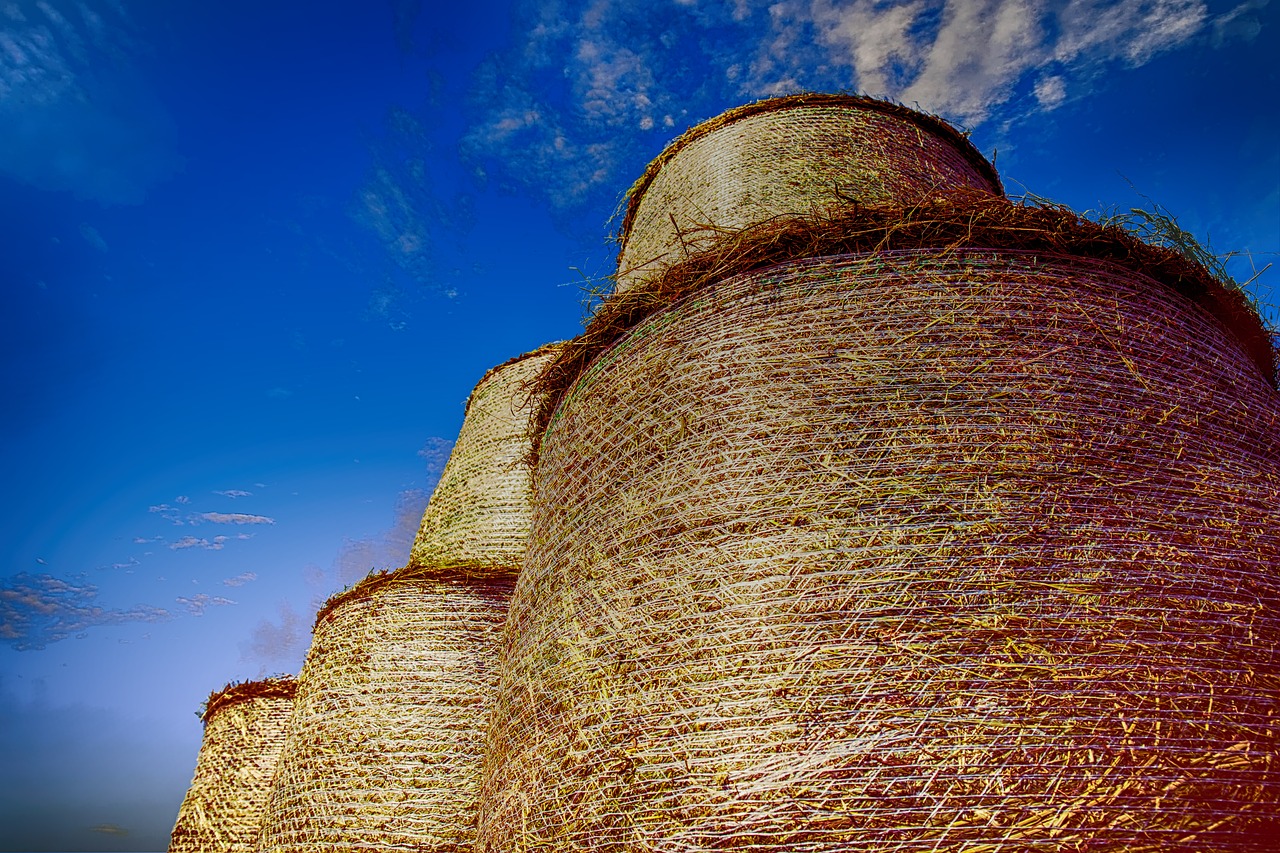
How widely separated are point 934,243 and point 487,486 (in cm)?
319

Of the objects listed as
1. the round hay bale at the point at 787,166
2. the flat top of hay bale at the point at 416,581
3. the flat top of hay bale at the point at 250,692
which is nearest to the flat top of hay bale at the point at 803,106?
the round hay bale at the point at 787,166

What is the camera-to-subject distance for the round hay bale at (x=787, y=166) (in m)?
3.30

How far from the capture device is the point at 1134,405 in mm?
2061

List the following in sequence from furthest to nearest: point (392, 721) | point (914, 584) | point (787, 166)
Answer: point (787, 166) → point (392, 721) → point (914, 584)

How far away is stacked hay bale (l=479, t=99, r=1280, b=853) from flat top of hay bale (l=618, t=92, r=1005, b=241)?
1.58m

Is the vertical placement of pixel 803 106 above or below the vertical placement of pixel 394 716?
above

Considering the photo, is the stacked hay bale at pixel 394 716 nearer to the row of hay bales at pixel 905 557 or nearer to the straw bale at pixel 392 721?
the straw bale at pixel 392 721

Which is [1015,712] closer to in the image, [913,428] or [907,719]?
[907,719]

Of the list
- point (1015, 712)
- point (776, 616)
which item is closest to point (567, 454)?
point (776, 616)

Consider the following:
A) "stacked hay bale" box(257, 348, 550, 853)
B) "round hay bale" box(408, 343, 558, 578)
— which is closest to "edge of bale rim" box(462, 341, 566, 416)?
"round hay bale" box(408, 343, 558, 578)

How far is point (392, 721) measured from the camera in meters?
3.28

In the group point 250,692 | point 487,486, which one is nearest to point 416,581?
point 487,486

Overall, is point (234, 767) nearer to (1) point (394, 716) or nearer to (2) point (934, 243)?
(1) point (394, 716)

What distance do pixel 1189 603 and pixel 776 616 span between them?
0.96m
